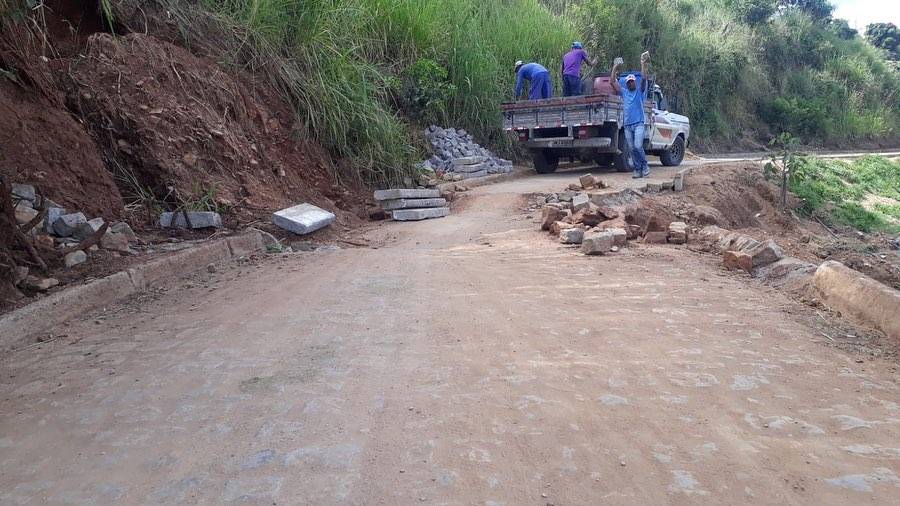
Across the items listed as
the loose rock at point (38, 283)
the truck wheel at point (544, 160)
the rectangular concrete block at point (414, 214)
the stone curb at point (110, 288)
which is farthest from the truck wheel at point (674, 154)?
the loose rock at point (38, 283)

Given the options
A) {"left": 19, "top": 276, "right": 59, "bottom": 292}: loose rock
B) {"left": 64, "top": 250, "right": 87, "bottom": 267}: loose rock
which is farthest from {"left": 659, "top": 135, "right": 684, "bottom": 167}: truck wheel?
{"left": 19, "top": 276, "right": 59, "bottom": 292}: loose rock

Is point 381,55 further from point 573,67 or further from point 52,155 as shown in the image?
point 52,155

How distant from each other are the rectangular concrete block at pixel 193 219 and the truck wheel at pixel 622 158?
8508 millimetres

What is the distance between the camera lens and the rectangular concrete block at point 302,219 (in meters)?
7.87

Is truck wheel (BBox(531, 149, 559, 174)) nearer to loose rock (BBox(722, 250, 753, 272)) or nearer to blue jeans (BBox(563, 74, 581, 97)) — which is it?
blue jeans (BBox(563, 74, 581, 97))

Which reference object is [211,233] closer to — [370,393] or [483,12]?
[370,393]

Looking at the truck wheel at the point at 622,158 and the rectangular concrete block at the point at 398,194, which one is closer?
the rectangular concrete block at the point at 398,194

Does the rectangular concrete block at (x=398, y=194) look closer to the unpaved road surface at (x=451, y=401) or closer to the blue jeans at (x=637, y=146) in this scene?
the unpaved road surface at (x=451, y=401)

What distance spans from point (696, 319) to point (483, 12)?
1402cm

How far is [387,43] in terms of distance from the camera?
14.2 meters

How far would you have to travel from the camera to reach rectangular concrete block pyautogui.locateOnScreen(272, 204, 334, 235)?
25.8 ft

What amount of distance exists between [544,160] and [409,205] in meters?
5.59

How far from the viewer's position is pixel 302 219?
315 inches

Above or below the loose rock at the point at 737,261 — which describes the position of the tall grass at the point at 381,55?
above
